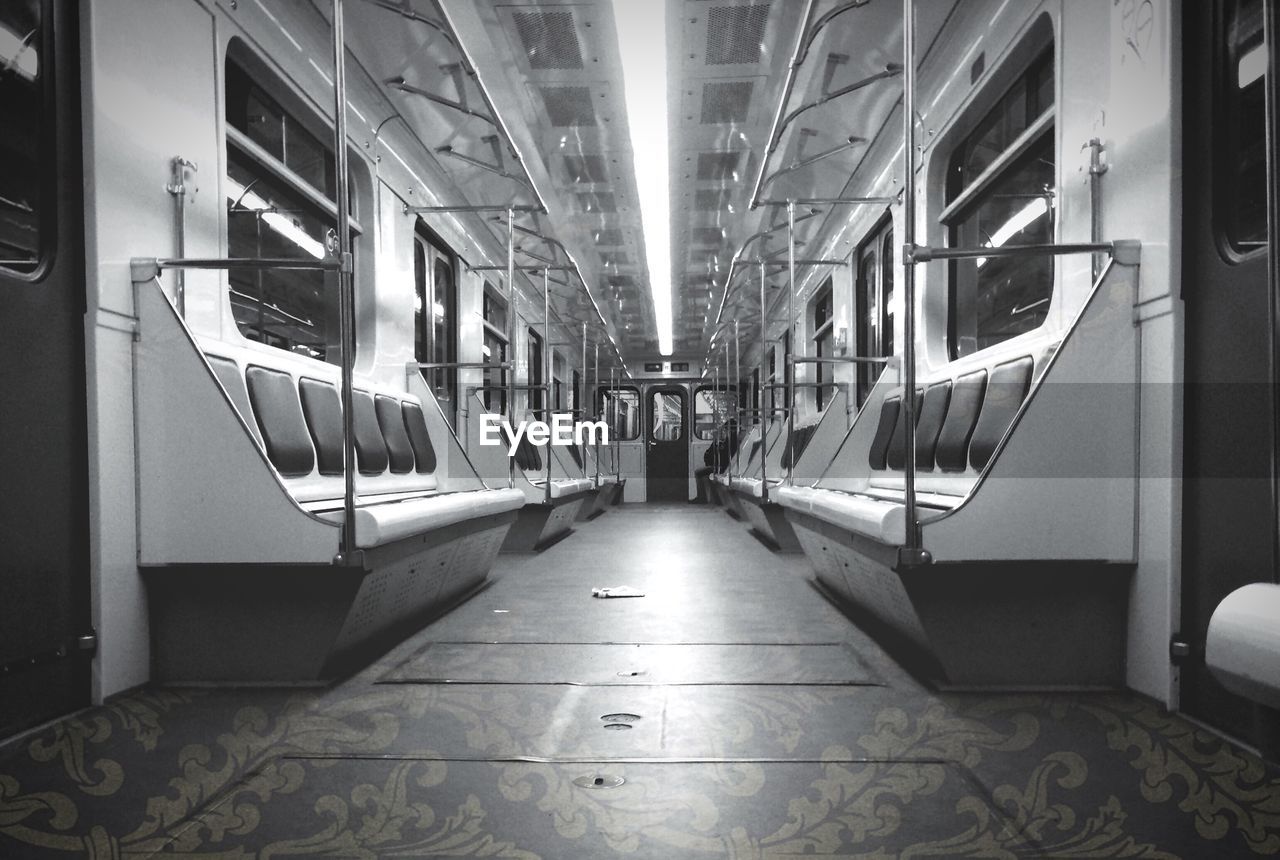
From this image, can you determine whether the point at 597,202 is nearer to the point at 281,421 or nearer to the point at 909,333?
the point at 281,421

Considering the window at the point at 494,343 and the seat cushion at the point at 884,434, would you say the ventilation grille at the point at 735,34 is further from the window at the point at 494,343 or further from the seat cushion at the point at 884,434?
the window at the point at 494,343

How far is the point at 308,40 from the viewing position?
3.46 meters

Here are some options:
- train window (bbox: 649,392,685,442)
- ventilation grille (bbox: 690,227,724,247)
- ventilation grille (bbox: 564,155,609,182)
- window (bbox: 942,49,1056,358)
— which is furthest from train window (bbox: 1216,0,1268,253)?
train window (bbox: 649,392,685,442)

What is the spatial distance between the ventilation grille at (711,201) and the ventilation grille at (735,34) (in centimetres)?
191

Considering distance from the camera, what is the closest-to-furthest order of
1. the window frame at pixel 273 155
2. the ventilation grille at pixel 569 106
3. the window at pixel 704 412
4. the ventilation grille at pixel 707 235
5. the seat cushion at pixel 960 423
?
the window frame at pixel 273 155, the seat cushion at pixel 960 423, the ventilation grille at pixel 569 106, the ventilation grille at pixel 707 235, the window at pixel 704 412

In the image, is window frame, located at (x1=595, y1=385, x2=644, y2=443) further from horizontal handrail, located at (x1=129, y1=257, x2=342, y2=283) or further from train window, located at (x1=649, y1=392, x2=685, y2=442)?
horizontal handrail, located at (x1=129, y1=257, x2=342, y2=283)

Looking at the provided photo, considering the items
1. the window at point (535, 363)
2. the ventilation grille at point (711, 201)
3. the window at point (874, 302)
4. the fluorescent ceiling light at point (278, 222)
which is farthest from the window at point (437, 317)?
the window at point (535, 363)

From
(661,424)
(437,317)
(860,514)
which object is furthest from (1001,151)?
(661,424)

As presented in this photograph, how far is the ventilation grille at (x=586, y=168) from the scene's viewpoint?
5.42 meters

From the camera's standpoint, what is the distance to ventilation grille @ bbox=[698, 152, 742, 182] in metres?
5.32

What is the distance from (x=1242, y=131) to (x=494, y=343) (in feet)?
23.2

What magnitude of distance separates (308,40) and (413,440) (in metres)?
1.96

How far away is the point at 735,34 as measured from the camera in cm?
→ 385

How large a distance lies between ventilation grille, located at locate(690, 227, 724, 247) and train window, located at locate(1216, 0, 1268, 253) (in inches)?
203
